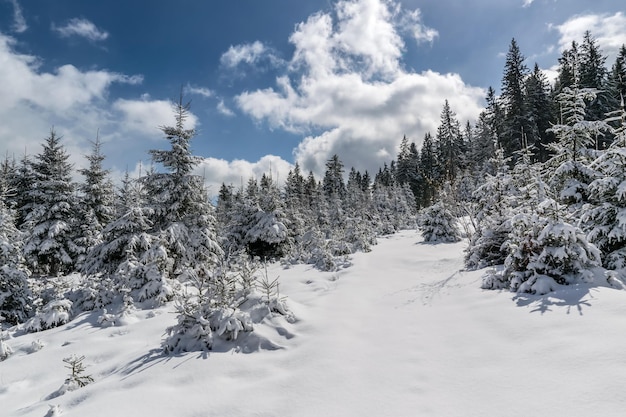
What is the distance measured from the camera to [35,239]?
18.7 meters

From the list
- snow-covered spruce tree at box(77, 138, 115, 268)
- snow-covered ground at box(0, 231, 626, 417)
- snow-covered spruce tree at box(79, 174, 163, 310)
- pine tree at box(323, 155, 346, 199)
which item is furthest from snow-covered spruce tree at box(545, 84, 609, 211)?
pine tree at box(323, 155, 346, 199)

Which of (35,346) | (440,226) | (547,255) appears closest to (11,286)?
(35,346)

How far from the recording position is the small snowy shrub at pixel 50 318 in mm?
9797

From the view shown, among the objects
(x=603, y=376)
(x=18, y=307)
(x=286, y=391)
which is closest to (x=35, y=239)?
(x=18, y=307)

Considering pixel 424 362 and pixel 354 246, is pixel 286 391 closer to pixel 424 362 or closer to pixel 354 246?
pixel 424 362

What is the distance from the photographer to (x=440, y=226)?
1931 centimetres

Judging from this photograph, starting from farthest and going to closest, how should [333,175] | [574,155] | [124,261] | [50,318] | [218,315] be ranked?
1. [333,175]
2. [124,261]
3. [50,318]
4. [574,155]
5. [218,315]

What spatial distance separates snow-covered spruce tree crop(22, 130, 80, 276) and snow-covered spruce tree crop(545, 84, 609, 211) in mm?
23619

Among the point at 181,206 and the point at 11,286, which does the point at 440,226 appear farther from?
the point at 11,286

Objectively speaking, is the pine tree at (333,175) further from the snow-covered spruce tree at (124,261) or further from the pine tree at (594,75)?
the snow-covered spruce tree at (124,261)

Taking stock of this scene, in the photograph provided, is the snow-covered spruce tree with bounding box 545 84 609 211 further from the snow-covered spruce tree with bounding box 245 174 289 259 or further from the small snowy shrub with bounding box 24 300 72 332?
the snow-covered spruce tree with bounding box 245 174 289 259

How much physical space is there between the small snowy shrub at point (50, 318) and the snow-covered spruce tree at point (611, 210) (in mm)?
14614

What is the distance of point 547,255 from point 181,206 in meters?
13.1

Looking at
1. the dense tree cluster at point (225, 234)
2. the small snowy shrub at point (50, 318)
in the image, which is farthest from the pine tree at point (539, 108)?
the small snowy shrub at point (50, 318)
